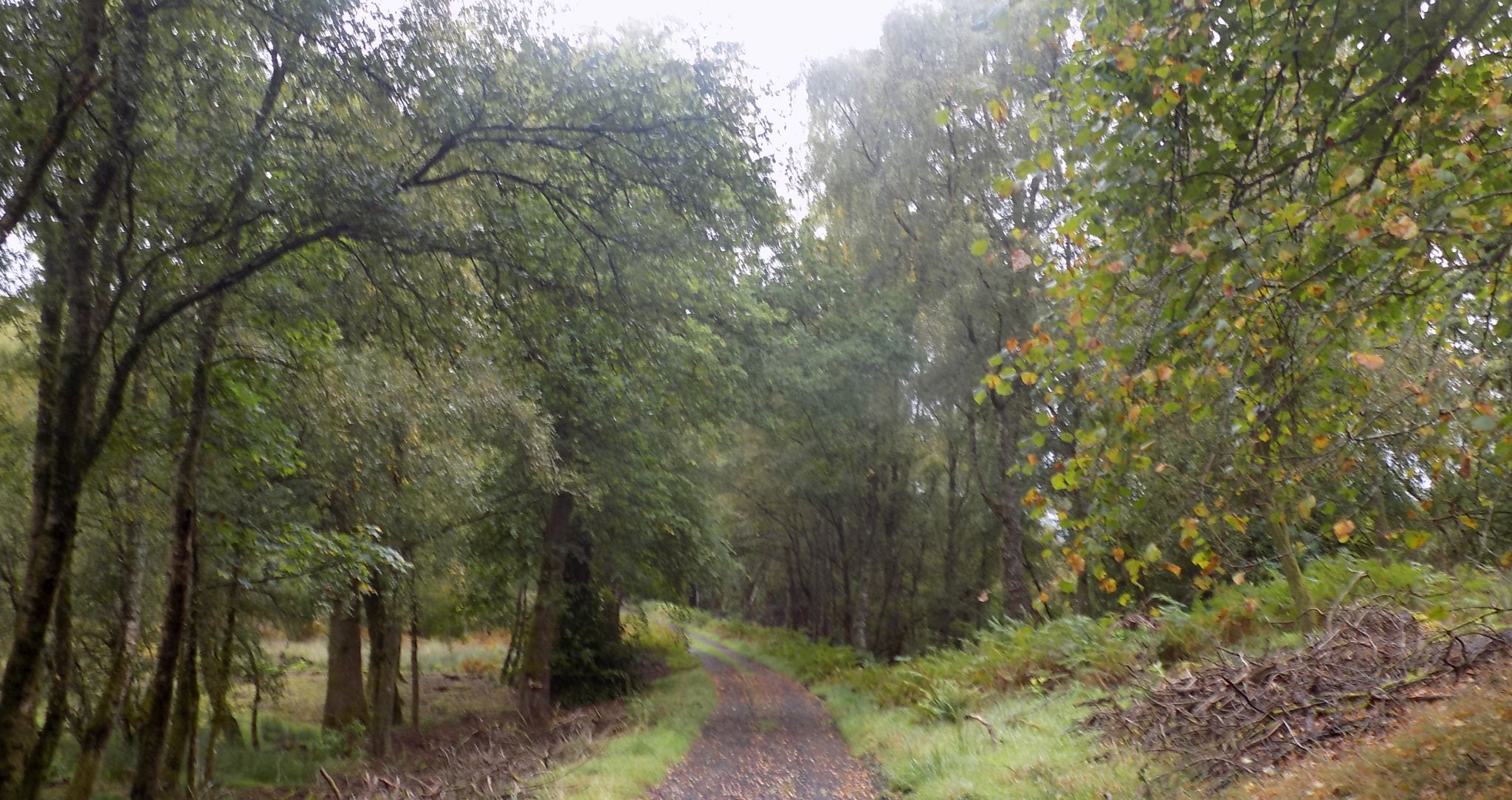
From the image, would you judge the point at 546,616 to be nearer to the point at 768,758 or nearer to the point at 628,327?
the point at 768,758

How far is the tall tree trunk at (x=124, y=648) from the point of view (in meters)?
9.03

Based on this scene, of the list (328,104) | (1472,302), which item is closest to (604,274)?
(328,104)

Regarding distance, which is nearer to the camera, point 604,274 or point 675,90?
point 675,90

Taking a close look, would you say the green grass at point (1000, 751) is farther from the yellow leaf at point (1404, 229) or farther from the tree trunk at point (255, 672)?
the tree trunk at point (255, 672)

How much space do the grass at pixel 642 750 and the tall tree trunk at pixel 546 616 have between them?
5.45 ft

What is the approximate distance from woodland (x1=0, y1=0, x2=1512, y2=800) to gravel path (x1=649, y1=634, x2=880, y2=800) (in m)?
1.89

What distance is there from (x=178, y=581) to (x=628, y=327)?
5170 mm

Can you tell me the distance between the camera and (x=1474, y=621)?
5.81 m

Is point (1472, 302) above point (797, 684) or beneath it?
above

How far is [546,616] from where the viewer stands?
1667cm

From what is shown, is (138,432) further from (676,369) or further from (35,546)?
(676,369)

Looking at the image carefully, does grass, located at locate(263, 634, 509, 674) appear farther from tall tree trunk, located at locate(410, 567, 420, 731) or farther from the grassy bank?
the grassy bank

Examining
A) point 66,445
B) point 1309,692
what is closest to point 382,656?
point 66,445

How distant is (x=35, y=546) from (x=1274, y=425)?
7810 mm
